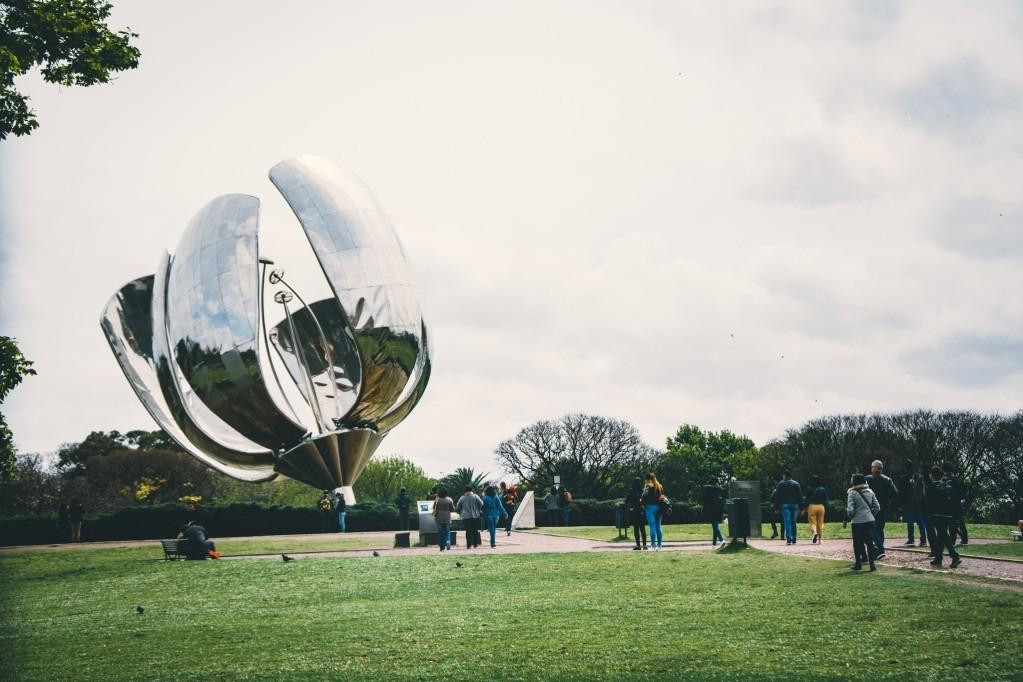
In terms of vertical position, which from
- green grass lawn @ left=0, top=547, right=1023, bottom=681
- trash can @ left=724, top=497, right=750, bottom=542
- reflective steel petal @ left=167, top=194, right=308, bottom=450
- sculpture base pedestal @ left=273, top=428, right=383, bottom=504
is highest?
reflective steel petal @ left=167, top=194, right=308, bottom=450

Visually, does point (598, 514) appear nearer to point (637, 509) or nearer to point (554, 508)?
point (554, 508)

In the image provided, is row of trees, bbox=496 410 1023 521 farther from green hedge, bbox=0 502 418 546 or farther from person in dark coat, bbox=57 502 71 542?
person in dark coat, bbox=57 502 71 542

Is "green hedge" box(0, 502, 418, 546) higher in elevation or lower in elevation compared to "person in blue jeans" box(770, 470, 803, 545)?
lower

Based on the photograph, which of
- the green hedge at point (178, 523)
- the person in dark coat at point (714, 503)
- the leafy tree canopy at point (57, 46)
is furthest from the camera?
the green hedge at point (178, 523)

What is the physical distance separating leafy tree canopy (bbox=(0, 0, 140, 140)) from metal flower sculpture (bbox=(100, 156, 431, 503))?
11.1m

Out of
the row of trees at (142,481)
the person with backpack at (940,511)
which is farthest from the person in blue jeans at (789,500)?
the row of trees at (142,481)

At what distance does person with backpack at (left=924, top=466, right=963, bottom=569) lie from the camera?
1338 cm

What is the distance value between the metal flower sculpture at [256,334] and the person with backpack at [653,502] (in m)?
8.33

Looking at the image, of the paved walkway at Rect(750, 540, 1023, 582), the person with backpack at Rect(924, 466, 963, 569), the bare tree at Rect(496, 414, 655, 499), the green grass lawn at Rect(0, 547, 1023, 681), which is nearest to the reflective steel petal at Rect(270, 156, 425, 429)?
the green grass lawn at Rect(0, 547, 1023, 681)

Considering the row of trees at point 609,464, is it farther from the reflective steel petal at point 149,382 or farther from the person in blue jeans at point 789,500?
the person in blue jeans at point 789,500

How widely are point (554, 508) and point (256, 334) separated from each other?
41.1 feet

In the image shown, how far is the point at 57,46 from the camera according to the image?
11.6 m

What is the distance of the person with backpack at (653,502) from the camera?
1800 centimetres

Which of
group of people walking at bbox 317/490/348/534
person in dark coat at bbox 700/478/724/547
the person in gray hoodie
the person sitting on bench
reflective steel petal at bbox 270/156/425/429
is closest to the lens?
the person in gray hoodie
